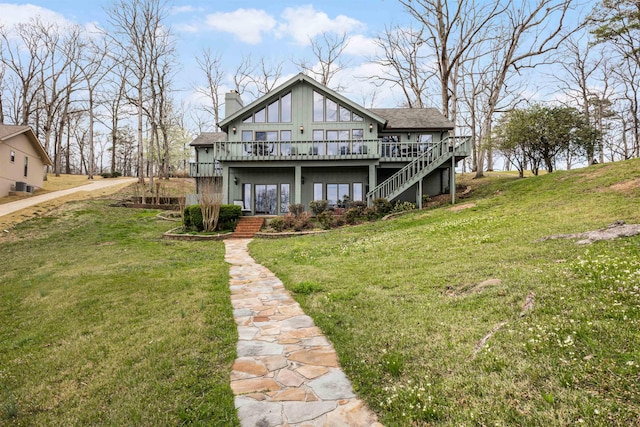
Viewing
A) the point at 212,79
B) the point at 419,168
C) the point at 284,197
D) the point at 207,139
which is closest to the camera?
the point at 419,168

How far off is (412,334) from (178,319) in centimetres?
360

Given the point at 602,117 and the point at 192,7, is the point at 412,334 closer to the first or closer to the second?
the point at 192,7

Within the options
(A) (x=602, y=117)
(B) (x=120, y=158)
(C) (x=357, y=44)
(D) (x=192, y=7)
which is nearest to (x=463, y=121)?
(A) (x=602, y=117)

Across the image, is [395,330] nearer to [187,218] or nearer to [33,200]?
[187,218]

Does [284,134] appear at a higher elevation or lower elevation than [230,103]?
lower

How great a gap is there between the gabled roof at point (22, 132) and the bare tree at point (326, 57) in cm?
2351

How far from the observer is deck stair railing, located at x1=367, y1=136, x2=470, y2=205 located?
17938 millimetres

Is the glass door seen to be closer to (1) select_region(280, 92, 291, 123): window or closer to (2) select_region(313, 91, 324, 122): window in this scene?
(1) select_region(280, 92, 291, 123): window

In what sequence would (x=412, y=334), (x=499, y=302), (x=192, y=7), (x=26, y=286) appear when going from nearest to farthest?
(x=412, y=334) → (x=499, y=302) → (x=26, y=286) → (x=192, y=7)

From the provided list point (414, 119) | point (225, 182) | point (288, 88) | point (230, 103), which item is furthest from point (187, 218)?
point (414, 119)

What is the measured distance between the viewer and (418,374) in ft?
10.4

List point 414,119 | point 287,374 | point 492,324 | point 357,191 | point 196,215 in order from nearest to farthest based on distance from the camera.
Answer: point 287,374, point 492,324, point 196,215, point 357,191, point 414,119

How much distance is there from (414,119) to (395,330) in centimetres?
2017

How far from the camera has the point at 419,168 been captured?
18.5 m
